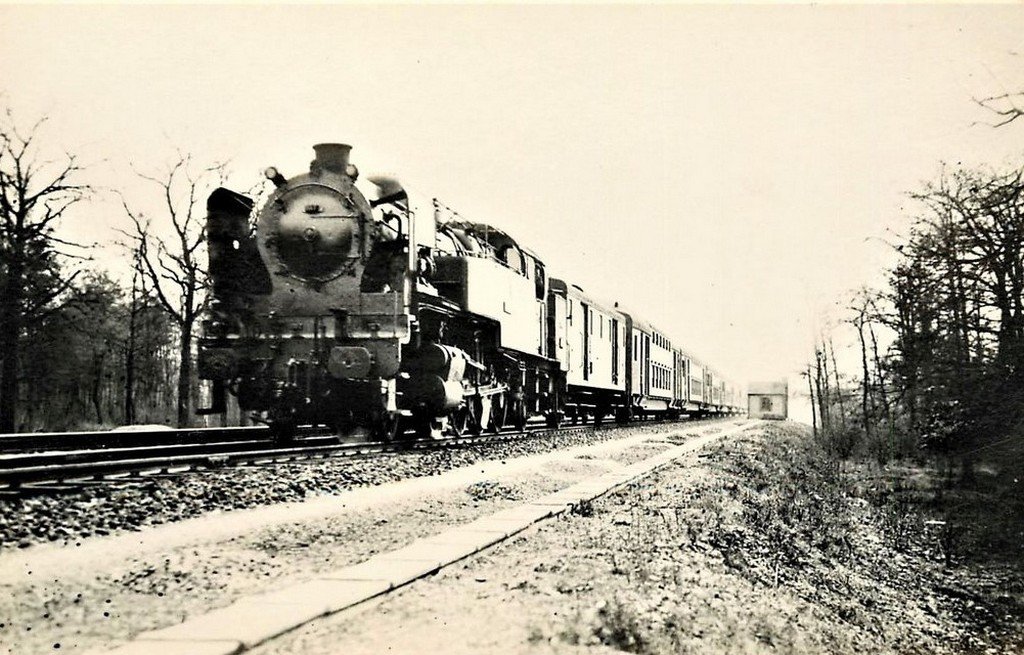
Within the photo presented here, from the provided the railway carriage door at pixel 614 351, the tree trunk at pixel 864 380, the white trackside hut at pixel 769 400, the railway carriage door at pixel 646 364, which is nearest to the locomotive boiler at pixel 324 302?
the tree trunk at pixel 864 380

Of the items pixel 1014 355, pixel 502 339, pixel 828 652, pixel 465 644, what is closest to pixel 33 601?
pixel 465 644

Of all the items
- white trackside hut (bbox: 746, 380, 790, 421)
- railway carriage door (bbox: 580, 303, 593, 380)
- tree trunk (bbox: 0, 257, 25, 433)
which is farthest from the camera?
white trackside hut (bbox: 746, 380, 790, 421)

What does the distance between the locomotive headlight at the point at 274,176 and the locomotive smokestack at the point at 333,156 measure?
2.13ft

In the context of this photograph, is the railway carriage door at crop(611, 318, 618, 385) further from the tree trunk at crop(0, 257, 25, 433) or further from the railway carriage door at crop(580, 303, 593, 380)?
the tree trunk at crop(0, 257, 25, 433)

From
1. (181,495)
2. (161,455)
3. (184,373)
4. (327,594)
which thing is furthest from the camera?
(184,373)

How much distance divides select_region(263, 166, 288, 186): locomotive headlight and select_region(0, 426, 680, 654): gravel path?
453 cm

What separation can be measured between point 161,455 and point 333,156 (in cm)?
485

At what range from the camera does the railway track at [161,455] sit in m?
8.10

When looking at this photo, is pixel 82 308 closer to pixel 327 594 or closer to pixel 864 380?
pixel 327 594

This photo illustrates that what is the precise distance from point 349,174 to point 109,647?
938 cm

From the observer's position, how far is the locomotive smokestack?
12.8m

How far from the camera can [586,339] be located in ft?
79.5

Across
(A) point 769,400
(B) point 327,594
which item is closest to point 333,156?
(B) point 327,594

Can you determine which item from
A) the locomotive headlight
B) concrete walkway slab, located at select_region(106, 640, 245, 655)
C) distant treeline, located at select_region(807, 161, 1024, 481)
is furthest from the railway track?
distant treeline, located at select_region(807, 161, 1024, 481)
